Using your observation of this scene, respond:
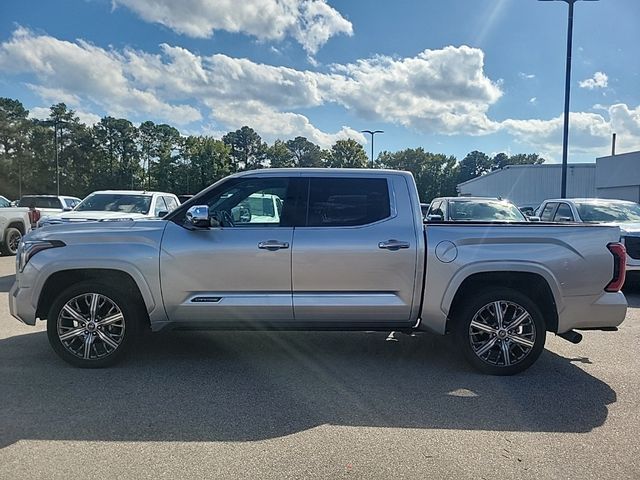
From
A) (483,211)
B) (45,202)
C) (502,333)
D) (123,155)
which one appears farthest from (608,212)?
(123,155)

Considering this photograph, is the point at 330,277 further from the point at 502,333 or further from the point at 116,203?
the point at 116,203

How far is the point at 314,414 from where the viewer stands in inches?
151

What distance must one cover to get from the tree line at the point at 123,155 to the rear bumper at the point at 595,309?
2072 inches

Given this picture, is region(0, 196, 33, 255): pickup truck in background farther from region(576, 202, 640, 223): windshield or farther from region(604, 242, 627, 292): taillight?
region(604, 242, 627, 292): taillight

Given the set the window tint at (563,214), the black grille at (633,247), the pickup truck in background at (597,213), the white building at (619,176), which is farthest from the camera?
the white building at (619,176)

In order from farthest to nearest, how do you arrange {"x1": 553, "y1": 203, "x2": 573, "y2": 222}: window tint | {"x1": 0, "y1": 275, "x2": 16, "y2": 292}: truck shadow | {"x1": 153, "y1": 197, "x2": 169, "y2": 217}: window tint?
1. {"x1": 153, "y1": 197, "x2": 169, "y2": 217}: window tint
2. {"x1": 553, "y1": 203, "x2": 573, "y2": 222}: window tint
3. {"x1": 0, "y1": 275, "x2": 16, "y2": 292}: truck shadow

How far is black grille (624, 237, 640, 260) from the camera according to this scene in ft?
28.7

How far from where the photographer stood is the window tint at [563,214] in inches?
415

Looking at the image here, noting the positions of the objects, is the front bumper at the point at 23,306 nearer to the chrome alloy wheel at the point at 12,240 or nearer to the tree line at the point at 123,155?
the chrome alloy wheel at the point at 12,240

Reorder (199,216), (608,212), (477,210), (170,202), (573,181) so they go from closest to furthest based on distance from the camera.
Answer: (199,216), (608,212), (477,210), (170,202), (573,181)

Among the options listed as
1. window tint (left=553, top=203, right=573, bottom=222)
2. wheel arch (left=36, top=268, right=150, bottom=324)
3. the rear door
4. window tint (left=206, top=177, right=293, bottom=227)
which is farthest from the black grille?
wheel arch (left=36, top=268, right=150, bottom=324)

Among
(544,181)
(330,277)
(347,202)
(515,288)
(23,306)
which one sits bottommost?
(23,306)

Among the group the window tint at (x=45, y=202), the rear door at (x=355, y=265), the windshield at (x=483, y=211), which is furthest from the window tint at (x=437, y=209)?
the window tint at (x=45, y=202)

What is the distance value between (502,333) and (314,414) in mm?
2054
